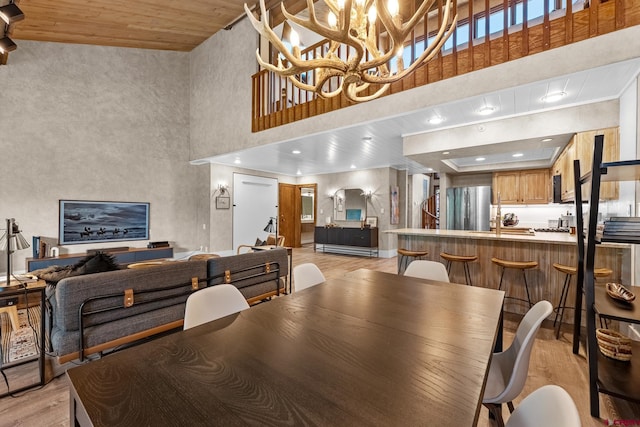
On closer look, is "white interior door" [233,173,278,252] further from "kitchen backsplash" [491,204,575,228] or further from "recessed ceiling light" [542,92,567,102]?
"recessed ceiling light" [542,92,567,102]

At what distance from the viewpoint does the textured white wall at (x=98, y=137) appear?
4699 millimetres

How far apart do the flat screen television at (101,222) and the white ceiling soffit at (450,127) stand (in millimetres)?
1830

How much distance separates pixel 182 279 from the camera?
2641mm

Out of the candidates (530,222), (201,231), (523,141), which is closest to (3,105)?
(201,231)

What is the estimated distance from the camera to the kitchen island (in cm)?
286

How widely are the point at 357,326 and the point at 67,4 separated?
6.01m

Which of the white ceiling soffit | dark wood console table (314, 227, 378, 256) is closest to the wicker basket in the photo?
the white ceiling soffit

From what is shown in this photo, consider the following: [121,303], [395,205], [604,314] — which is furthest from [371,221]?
[121,303]

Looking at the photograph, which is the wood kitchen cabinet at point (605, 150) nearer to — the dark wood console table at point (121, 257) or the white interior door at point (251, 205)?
the white interior door at point (251, 205)

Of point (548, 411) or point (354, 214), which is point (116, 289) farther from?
point (354, 214)

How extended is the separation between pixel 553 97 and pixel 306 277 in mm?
3234

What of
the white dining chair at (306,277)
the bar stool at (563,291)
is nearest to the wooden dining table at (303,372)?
the white dining chair at (306,277)

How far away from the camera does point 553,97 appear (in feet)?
9.95

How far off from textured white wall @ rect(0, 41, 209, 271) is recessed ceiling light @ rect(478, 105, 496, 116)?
5868 mm
